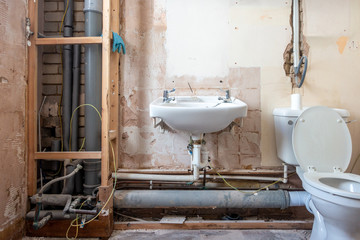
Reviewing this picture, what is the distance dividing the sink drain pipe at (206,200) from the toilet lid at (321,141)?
257 mm

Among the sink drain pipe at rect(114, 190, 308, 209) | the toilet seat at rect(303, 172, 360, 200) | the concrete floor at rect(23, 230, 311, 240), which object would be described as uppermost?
the toilet seat at rect(303, 172, 360, 200)

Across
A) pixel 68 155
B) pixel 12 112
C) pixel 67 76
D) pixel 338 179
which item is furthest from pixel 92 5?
pixel 338 179

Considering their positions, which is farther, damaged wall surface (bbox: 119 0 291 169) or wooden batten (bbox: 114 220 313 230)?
damaged wall surface (bbox: 119 0 291 169)

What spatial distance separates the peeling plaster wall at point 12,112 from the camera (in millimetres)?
1219

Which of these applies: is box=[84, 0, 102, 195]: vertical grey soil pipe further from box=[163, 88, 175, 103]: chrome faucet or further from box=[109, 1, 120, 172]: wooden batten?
box=[163, 88, 175, 103]: chrome faucet

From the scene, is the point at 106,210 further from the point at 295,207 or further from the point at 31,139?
the point at 295,207

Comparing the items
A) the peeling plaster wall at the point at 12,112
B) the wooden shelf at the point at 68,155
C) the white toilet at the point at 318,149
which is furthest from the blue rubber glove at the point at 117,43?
the white toilet at the point at 318,149

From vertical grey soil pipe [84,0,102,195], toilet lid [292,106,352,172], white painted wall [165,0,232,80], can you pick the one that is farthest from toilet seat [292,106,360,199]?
vertical grey soil pipe [84,0,102,195]

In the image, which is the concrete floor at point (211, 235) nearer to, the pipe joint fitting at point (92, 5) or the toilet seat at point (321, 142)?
the toilet seat at point (321, 142)

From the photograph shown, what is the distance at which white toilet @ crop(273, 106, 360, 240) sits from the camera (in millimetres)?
1264

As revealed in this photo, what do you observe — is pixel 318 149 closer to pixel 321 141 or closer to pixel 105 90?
pixel 321 141

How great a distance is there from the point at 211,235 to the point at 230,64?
119 centimetres

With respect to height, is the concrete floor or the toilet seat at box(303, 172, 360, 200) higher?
the toilet seat at box(303, 172, 360, 200)

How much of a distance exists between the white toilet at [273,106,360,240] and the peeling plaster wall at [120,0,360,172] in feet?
0.52
